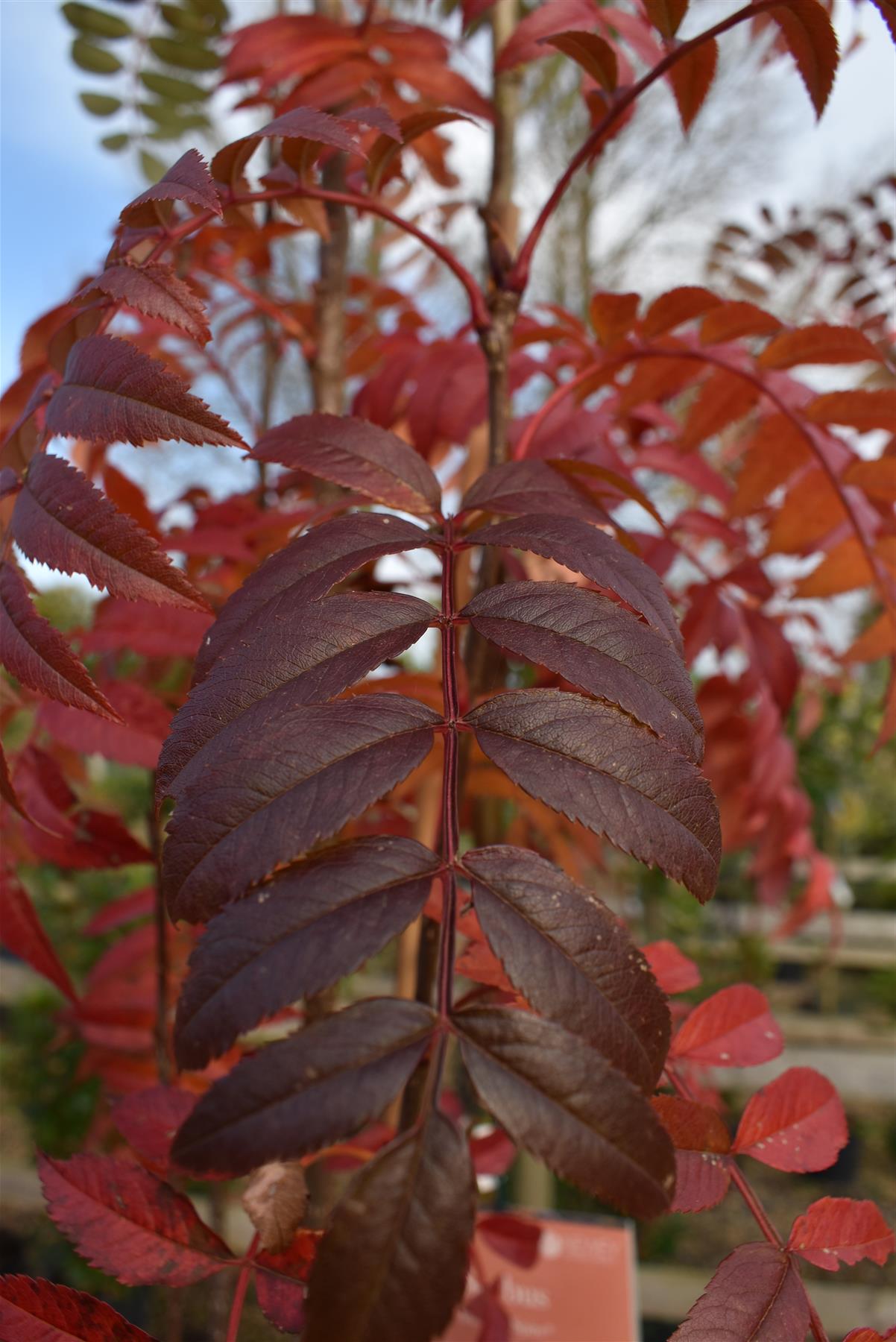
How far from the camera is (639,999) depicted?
0.68 feet

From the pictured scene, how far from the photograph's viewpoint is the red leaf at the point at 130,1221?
0.30m

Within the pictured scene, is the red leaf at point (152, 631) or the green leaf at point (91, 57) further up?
the green leaf at point (91, 57)

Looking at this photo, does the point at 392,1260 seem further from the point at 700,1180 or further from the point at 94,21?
the point at 94,21

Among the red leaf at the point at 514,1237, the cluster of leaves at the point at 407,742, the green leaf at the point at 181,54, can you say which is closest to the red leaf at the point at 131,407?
the cluster of leaves at the point at 407,742

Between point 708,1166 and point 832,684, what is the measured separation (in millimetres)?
1083

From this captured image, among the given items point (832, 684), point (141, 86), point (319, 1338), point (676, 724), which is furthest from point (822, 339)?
point (832, 684)

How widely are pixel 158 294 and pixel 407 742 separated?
0.56 ft

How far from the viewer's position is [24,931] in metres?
0.43

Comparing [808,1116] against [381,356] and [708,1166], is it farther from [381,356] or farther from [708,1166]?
[381,356]

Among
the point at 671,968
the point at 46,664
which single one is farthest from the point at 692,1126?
the point at 46,664

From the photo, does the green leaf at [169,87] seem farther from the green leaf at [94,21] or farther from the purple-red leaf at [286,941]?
the purple-red leaf at [286,941]

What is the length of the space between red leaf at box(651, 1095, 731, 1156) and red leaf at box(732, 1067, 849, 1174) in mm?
24

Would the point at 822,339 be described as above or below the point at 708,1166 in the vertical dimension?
above

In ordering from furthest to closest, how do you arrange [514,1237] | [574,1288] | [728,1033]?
[574,1288] → [514,1237] → [728,1033]
